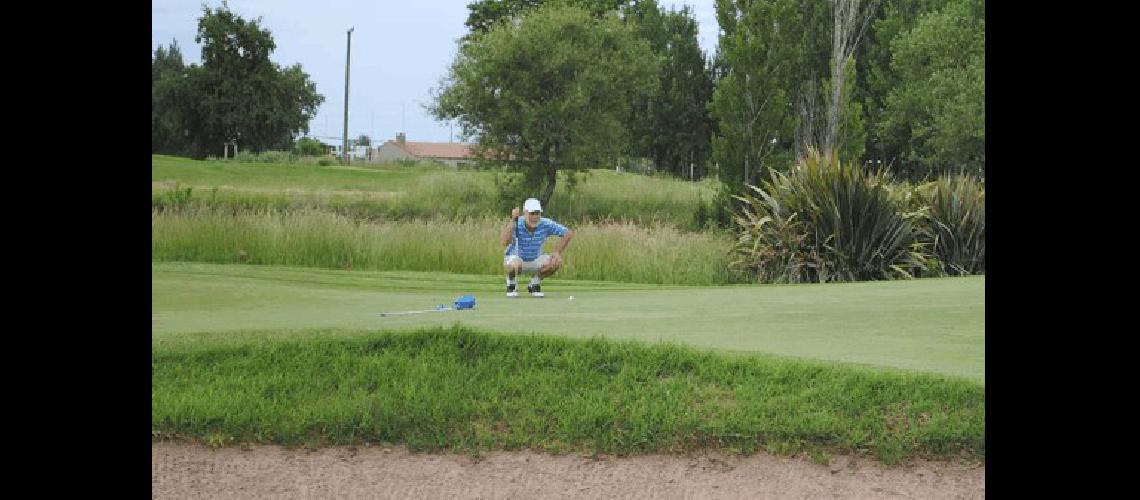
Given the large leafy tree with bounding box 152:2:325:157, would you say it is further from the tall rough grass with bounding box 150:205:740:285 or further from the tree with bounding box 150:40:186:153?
the tall rough grass with bounding box 150:205:740:285

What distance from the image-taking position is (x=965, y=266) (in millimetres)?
19109

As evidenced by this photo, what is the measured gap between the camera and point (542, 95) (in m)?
31.8

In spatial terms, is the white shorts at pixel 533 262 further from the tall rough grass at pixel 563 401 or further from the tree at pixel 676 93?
the tree at pixel 676 93

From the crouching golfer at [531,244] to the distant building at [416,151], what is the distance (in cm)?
3291

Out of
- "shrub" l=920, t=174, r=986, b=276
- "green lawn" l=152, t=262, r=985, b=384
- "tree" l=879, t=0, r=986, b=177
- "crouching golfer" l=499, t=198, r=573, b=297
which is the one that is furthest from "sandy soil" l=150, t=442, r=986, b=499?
"tree" l=879, t=0, r=986, b=177

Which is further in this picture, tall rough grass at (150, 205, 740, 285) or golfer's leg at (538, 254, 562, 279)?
tall rough grass at (150, 205, 740, 285)

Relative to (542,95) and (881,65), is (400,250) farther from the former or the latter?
(881,65)

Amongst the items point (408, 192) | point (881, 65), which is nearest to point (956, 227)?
point (408, 192)

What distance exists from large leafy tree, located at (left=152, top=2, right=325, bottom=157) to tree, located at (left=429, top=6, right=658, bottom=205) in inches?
245

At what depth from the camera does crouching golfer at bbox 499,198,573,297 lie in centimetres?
1102

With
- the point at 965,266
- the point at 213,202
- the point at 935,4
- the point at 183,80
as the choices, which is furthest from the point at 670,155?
the point at 965,266

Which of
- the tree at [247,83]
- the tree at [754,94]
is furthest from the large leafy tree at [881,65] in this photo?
the tree at [247,83]

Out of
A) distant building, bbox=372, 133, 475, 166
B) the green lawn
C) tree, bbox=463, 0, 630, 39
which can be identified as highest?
tree, bbox=463, 0, 630, 39
